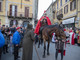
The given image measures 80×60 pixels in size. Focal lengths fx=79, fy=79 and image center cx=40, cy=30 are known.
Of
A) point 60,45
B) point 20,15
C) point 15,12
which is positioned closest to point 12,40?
point 60,45

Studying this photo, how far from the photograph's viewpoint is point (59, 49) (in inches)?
151

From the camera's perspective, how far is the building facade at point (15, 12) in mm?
17328

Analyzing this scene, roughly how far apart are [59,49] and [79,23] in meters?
11.0

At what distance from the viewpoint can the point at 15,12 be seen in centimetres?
1845

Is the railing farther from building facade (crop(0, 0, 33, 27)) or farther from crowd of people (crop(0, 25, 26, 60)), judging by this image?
crowd of people (crop(0, 25, 26, 60))

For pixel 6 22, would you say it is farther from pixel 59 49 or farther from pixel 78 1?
pixel 59 49

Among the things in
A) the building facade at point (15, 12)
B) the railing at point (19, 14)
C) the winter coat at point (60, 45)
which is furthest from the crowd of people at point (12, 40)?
the railing at point (19, 14)

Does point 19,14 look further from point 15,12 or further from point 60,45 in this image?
point 60,45

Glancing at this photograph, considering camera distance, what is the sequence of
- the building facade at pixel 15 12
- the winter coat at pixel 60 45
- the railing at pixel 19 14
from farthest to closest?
the railing at pixel 19 14 < the building facade at pixel 15 12 < the winter coat at pixel 60 45

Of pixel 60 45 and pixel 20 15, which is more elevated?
pixel 20 15

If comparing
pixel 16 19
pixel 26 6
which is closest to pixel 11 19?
pixel 16 19

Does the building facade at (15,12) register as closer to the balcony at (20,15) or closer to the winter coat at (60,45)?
the balcony at (20,15)

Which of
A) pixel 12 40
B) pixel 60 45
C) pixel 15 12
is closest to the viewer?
pixel 60 45

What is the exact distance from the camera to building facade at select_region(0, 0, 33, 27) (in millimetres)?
17328
